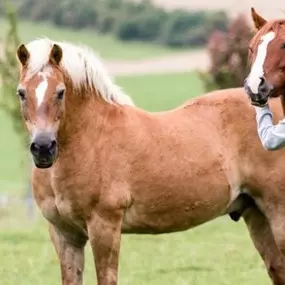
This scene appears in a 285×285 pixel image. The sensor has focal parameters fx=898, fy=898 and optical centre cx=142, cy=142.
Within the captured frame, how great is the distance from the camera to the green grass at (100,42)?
43.5m

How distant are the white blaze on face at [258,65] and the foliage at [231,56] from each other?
11658 mm

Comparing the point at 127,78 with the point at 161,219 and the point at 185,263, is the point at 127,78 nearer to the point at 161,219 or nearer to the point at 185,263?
the point at 185,263

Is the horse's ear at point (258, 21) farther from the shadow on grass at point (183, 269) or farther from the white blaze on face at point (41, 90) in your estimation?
the shadow on grass at point (183, 269)

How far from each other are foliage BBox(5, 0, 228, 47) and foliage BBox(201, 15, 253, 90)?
86.3 ft

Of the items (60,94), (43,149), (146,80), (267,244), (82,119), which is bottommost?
(146,80)

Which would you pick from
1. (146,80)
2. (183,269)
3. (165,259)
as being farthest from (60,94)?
(146,80)

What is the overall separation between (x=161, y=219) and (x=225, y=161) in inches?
25.9

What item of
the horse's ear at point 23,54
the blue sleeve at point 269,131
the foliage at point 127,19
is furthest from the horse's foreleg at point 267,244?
the foliage at point 127,19

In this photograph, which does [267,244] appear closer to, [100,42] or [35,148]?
[35,148]

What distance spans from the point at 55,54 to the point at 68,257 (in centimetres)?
142

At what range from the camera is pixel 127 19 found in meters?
45.1

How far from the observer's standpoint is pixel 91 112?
20.1ft

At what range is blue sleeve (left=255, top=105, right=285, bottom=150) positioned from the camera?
510 centimetres

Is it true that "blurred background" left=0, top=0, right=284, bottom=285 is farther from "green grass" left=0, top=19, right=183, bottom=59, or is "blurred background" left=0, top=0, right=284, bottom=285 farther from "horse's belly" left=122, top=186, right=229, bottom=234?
"horse's belly" left=122, top=186, right=229, bottom=234
